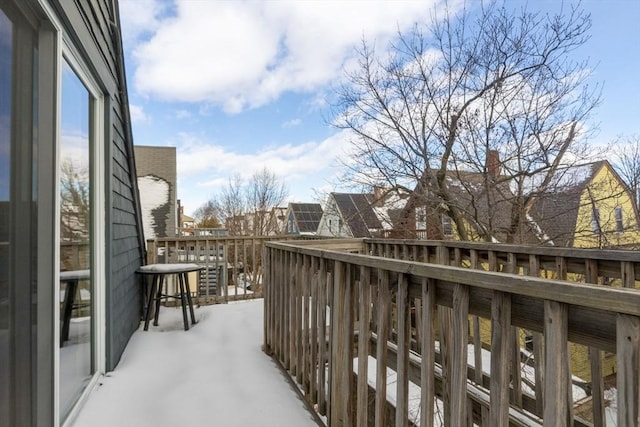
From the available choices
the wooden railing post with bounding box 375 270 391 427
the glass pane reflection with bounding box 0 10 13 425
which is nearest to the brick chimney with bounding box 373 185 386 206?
the wooden railing post with bounding box 375 270 391 427

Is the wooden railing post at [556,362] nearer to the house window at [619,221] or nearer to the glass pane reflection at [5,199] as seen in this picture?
the glass pane reflection at [5,199]

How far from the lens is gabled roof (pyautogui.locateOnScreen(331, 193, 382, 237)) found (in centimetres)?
767

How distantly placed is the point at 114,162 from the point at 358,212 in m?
5.56

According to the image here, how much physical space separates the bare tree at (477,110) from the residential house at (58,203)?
4976mm

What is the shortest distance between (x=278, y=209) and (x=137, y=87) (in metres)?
10.7

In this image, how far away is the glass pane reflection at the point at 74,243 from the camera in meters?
1.85

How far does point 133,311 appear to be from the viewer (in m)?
3.67

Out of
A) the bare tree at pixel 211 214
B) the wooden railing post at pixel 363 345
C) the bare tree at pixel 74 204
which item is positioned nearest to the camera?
the wooden railing post at pixel 363 345

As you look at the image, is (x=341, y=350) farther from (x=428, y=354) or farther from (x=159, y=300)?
(x=159, y=300)

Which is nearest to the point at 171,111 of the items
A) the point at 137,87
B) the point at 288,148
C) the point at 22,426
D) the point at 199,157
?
the point at 137,87

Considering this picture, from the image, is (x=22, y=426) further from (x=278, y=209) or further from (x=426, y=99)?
(x=278, y=209)

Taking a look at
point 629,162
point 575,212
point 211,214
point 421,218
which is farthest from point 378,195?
point 211,214

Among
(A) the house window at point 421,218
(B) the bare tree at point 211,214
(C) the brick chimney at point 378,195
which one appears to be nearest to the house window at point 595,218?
(A) the house window at point 421,218

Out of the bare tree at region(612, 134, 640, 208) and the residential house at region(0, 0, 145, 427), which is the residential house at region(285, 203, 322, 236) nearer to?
the bare tree at region(612, 134, 640, 208)
